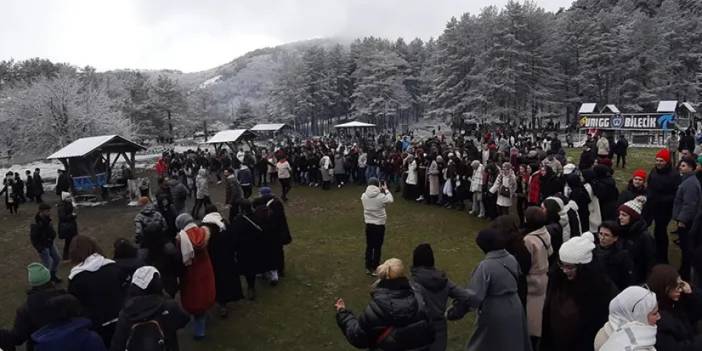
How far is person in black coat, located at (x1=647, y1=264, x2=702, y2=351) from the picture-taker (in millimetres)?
2721

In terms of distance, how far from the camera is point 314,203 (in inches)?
591

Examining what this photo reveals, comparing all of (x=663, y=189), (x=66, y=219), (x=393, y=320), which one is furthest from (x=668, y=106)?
(x=66, y=219)

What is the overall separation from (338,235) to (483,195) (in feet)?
12.8

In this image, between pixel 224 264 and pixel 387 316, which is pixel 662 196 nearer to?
pixel 387 316

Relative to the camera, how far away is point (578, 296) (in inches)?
142

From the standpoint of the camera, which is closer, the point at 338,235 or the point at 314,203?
the point at 338,235

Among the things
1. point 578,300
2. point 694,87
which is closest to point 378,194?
point 578,300

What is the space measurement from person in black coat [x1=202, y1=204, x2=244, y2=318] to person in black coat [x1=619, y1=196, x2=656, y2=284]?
4.87 m

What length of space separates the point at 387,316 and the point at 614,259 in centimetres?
227

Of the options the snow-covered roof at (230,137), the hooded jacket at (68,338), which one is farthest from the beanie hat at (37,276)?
the snow-covered roof at (230,137)

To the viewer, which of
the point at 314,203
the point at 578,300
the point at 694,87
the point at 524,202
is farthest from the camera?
the point at 694,87

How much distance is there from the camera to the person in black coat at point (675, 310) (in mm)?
2721

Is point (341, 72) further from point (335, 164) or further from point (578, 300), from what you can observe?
point (578, 300)

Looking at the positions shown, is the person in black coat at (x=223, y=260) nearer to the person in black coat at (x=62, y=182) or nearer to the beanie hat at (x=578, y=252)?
the beanie hat at (x=578, y=252)
